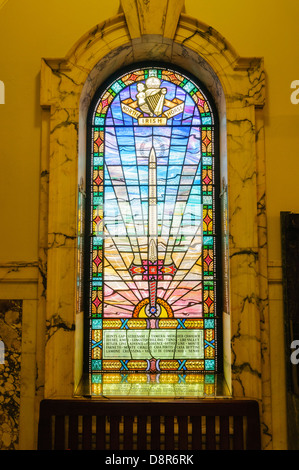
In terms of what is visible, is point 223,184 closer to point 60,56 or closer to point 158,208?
point 158,208

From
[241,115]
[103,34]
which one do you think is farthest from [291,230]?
[103,34]

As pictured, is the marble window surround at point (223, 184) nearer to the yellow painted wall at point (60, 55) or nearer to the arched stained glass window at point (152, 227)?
the yellow painted wall at point (60, 55)

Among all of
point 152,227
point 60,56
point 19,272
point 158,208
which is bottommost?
point 19,272

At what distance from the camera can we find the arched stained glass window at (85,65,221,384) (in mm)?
3451

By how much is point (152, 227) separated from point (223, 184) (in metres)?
0.65

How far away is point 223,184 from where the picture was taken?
135 inches

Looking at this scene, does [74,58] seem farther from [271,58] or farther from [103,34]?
[271,58]

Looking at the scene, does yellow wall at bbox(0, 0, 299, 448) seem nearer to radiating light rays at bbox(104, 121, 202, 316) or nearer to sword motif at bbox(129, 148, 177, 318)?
radiating light rays at bbox(104, 121, 202, 316)

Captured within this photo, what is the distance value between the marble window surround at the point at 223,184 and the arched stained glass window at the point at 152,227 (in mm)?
205

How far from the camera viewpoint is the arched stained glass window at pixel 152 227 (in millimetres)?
3451

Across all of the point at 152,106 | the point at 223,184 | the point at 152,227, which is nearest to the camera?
the point at 223,184

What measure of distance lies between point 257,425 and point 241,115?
2137mm

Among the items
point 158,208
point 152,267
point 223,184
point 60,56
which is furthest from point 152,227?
point 60,56

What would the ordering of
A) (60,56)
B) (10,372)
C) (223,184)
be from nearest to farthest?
(10,372) < (60,56) < (223,184)
